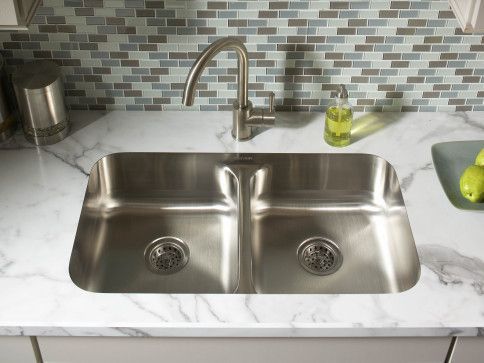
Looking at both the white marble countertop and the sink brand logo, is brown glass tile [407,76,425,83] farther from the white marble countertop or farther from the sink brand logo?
the sink brand logo

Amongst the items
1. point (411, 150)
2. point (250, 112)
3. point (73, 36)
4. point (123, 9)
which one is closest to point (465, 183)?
point (411, 150)

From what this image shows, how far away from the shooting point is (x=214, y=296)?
4.26 ft

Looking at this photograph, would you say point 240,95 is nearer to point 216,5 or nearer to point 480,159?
point 216,5

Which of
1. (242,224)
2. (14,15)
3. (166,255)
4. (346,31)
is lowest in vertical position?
(166,255)

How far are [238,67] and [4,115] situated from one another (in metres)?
0.59

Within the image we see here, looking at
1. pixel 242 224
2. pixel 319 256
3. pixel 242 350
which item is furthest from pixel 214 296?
pixel 319 256

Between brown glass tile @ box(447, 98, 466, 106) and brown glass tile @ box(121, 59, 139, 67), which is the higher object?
brown glass tile @ box(121, 59, 139, 67)

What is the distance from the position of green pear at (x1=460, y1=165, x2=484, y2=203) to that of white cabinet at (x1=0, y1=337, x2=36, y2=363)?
98 cm

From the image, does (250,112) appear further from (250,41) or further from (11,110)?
(11,110)

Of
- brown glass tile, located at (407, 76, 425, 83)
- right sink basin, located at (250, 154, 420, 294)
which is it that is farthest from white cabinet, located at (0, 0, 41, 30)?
brown glass tile, located at (407, 76, 425, 83)

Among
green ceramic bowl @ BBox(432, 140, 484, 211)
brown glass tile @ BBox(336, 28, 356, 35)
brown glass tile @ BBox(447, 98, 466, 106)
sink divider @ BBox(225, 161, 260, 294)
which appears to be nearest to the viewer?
sink divider @ BBox(225, 161, 260, 294)

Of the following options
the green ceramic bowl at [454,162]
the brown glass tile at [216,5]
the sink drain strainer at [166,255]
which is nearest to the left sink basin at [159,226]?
the sink drain strainer at [166,255]

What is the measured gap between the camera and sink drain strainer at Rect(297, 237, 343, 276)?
1587 mm

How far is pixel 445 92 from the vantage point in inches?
68.4
